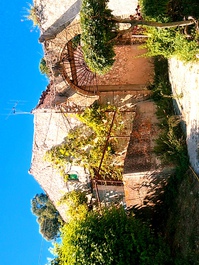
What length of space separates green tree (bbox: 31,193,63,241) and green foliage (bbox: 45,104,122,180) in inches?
466

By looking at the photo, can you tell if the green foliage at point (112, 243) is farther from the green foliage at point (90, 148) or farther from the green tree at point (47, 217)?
the green tree at point (47, 217)

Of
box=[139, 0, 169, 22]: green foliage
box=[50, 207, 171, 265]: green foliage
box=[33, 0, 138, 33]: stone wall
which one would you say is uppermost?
box=[33, 0, 138, 33]: stone wall

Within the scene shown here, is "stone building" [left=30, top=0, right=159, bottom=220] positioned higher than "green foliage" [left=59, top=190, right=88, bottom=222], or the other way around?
"stone building" [left=30, top=0, right=159, bottom=220]

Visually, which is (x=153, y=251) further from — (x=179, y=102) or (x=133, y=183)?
(x=179, y=102)

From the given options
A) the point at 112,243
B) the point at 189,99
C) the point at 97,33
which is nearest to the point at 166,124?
the point at 189,99

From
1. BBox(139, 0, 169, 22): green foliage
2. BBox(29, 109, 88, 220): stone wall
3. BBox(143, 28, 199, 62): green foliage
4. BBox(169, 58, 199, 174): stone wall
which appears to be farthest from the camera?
BBox(29, 109, 88, 220): stone wall

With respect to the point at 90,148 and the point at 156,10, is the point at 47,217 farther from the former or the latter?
the point at 156,10

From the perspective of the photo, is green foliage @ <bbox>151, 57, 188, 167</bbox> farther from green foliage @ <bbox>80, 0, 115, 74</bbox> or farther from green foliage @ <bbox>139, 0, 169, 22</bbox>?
green foliage @ <bbox>80, 0, 115, 74</bbox>

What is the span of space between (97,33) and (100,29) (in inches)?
4.6

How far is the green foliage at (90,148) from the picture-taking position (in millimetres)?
14898

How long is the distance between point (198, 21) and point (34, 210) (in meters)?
22.4

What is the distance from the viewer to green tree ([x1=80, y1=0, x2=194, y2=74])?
8.59 metres

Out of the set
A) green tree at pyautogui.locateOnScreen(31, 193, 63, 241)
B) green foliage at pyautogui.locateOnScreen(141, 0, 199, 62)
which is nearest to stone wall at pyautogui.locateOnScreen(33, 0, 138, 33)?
green foliage at pyautogui.locateOnScreen(141, 0, 199, 62)

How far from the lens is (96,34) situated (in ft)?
28.9
